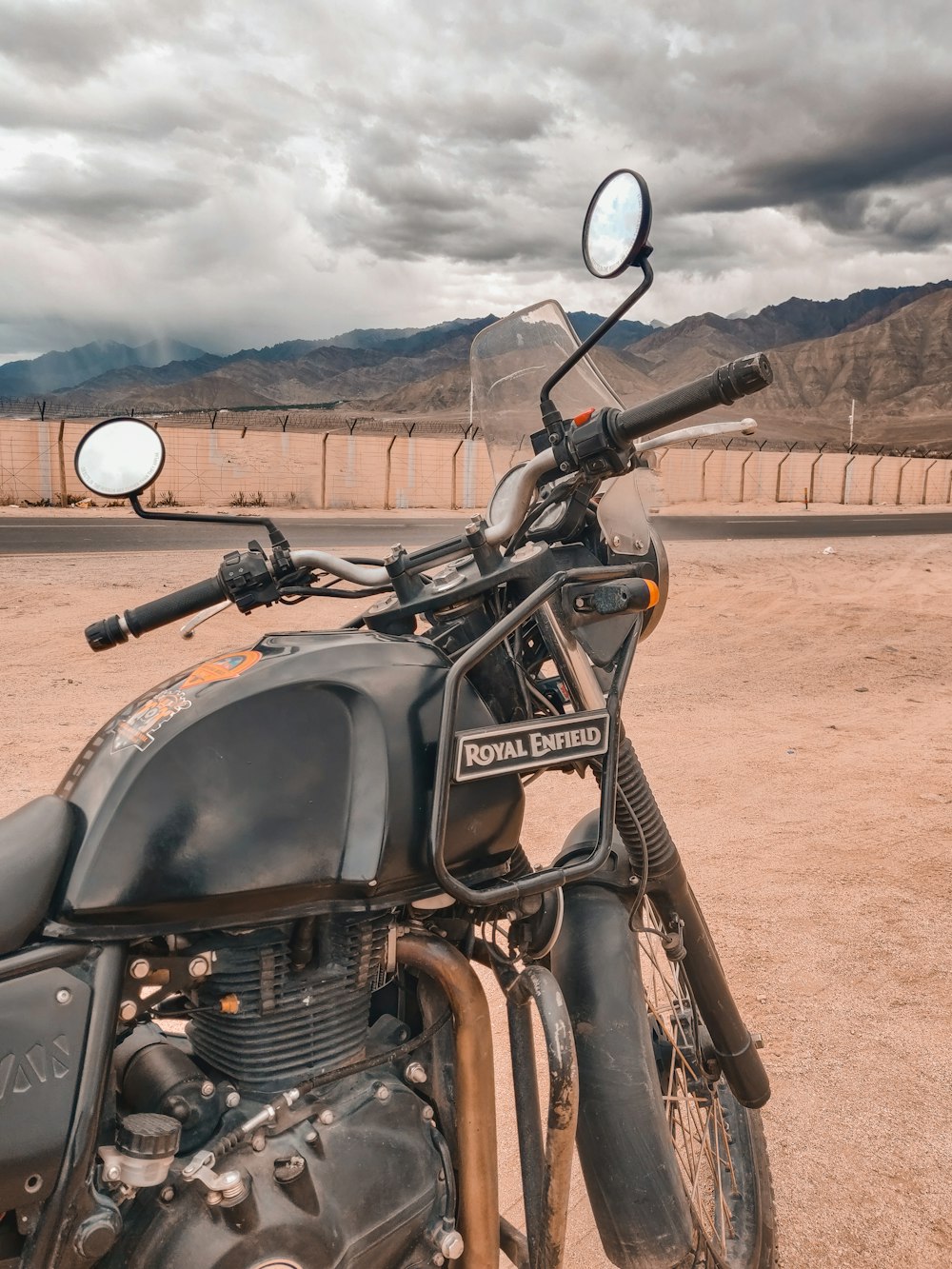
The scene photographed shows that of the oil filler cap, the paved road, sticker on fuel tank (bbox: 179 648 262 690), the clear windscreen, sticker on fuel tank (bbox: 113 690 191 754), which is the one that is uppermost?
the clear windscreen

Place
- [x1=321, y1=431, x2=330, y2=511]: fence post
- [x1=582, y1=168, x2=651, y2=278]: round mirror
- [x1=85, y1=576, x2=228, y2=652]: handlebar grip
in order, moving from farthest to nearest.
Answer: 1. [x1=321, y1=431, x2=330, y2=511]: fence post
2. [x1=85, y1=576, x2=228, y2=652]: handlebar grip
3. [x1=582, y1=168, x2=651, y2=278]: round mirror

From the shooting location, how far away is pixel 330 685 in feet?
4.93

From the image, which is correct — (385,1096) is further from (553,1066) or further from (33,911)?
(33,911)

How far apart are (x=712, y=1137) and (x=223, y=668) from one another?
5.80 ft

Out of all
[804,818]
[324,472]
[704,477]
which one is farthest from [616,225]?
[704,477]

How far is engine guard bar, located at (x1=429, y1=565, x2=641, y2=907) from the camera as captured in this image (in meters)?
1.49

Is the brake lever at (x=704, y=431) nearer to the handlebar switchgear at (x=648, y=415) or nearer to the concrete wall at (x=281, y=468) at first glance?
the handlebar switchgear at (x=648, y=415)

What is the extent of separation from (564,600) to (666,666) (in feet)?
22.0

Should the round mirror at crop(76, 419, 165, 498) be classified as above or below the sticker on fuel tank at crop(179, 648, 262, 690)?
above

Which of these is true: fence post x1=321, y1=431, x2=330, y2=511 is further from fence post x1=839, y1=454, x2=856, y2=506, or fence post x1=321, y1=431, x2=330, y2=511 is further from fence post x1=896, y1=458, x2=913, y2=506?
fence post x1=896, y1=458, x2=913, y2=506

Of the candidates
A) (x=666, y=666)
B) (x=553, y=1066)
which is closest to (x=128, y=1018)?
(x=553, y=1066)

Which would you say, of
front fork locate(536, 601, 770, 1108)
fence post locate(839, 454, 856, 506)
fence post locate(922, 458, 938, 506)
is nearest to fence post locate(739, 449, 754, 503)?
fence post locate(839, 454, 856, 506)

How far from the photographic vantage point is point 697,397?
1652 mm

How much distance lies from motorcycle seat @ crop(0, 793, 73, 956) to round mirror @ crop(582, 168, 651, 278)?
131 centimetres
